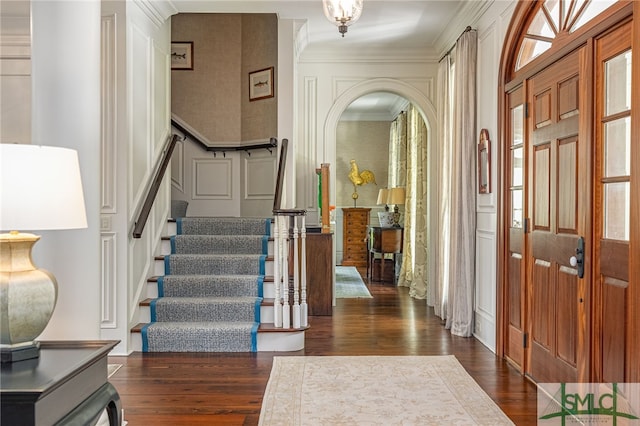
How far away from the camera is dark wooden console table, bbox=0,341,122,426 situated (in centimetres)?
162

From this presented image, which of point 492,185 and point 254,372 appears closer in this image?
point 254,372

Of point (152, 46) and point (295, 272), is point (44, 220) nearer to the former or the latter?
point (295, 272)

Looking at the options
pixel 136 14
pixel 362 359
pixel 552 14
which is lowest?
pixel 362 359

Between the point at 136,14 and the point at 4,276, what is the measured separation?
363 centimetres

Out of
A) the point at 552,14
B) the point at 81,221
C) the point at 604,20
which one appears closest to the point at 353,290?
the point at 552,14

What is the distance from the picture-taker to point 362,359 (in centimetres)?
429

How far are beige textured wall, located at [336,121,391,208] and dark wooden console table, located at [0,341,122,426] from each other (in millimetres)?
9555

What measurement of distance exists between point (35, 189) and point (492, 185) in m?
3.83

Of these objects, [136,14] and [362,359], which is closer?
[362,359]

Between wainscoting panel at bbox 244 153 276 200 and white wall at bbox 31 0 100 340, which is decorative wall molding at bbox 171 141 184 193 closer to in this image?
wainscoting panel at bbox 244 153 276 200

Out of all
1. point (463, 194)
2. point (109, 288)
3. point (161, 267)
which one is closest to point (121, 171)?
point (109, 288)

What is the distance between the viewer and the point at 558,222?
3.38 m

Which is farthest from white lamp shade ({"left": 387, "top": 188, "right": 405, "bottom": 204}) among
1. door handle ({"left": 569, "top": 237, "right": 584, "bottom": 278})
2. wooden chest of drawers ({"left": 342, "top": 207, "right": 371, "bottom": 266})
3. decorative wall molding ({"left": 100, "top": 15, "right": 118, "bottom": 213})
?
door handle ({"left": 569, "top": 237, "right": 584, "bottom": 278})

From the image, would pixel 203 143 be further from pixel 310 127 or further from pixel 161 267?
pixel 161 267
